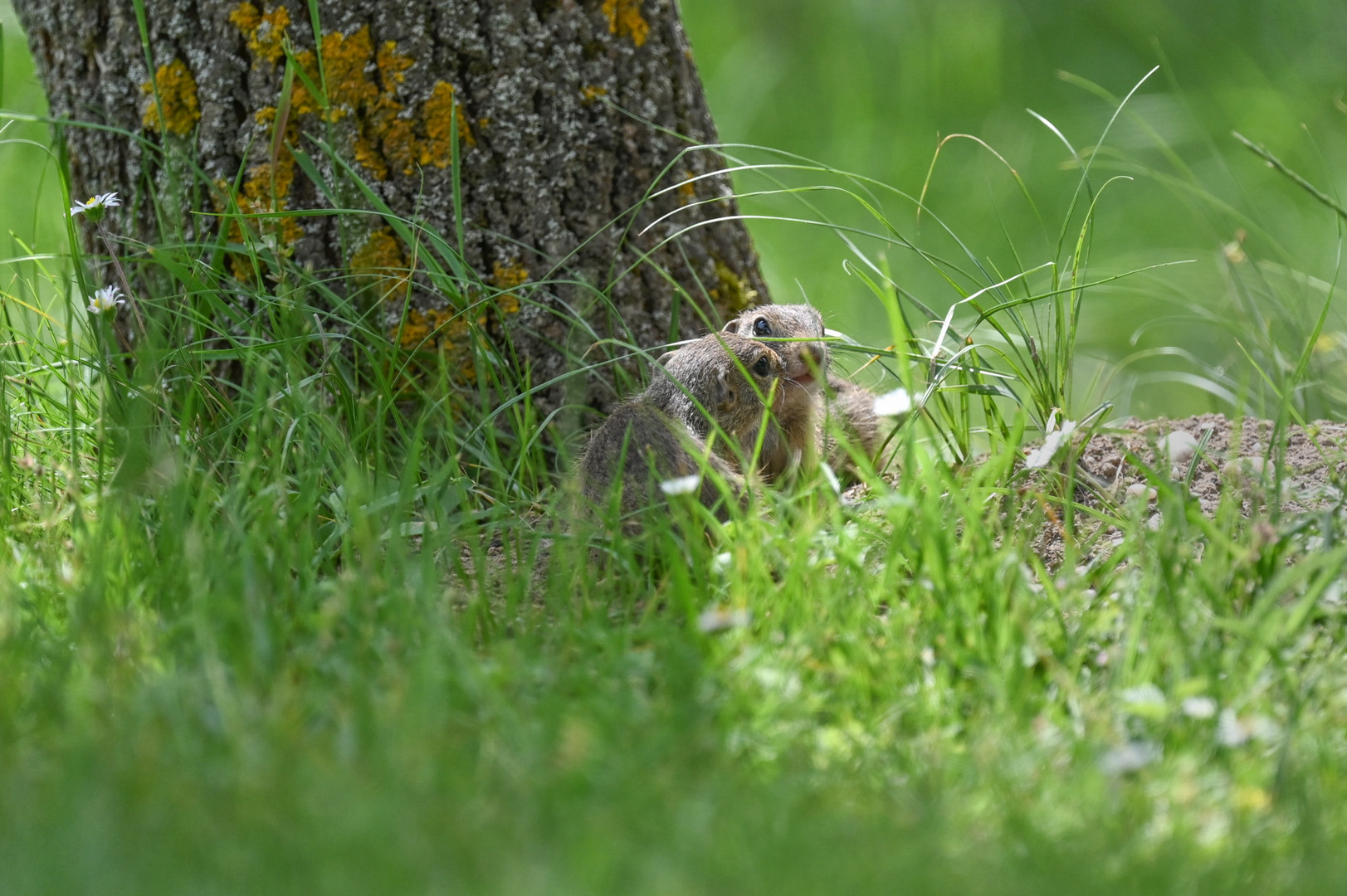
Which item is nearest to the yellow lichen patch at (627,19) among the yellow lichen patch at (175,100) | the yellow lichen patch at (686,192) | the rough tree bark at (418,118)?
the rough tree bark at (418,118)

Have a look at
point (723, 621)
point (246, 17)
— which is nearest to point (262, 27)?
point (246, 17)

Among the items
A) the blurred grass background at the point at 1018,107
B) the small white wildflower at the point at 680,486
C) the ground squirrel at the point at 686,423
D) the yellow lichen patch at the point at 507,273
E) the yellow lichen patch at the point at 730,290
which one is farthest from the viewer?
the blurred grass background at the point at 1018,107

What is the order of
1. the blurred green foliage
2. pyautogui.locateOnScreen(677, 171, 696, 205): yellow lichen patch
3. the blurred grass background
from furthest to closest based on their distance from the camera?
the blurred green foliage < the blurred grass background < pyautogui.locateOnScreen(677, 171, 696, 205): yellow lichen patch

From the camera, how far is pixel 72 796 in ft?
4.50

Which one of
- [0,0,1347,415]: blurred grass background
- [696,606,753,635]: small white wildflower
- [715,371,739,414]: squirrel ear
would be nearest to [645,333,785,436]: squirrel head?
[715,371,739,414]: squirrel ear

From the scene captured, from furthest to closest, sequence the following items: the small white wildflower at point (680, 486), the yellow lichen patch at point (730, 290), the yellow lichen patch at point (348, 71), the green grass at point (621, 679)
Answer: the yellow lichen patch at point (730, 290) → the yellow lichen patch at point (348, 71) → the small white wildflower at point (680, 486) → the green grass at point (621, 679)

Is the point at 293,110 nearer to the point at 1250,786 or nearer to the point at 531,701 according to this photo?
the point at 531,701

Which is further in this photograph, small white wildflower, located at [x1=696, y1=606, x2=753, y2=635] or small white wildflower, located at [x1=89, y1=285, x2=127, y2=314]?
small white wildflower, located at [x1=89, y1=285, x2=127, y2=314]

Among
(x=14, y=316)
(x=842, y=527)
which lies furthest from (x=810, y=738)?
(x=14, y=316)

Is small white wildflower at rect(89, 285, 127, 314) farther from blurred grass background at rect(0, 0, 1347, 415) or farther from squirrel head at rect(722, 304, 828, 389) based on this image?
blurred grass background at rect(0, 0, 1347, 415)

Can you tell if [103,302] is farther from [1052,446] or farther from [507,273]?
[1052,446]

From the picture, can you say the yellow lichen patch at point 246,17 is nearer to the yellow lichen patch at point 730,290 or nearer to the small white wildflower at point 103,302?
the small white wildflower at point 103,302

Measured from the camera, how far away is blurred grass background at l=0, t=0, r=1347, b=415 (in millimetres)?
7367

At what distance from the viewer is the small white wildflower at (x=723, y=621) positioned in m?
1.82
